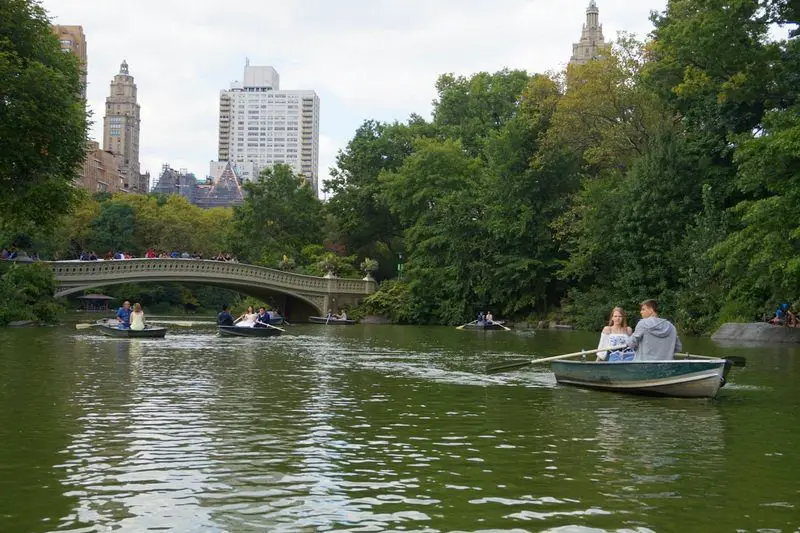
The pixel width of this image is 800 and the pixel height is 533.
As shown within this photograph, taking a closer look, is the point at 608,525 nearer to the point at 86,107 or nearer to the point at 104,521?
the point at 104,521

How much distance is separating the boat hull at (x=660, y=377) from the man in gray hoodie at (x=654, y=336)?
35 cm

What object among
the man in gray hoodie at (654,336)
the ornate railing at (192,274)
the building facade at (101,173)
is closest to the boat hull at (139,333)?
the ornate railing at (192,274)

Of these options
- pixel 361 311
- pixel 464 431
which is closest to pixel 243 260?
pixel 361 311

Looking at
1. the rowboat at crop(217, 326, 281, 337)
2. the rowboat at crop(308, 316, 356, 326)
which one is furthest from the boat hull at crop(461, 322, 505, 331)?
the rowboat at crop(217, 326, 281, 337)

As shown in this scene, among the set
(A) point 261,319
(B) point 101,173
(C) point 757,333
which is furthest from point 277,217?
(B) point 101,173

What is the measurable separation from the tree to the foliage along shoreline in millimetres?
153

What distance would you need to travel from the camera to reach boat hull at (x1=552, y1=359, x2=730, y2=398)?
46.5ft

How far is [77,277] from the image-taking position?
157 ft

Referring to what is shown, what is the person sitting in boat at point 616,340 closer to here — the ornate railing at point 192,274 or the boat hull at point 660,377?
the boat hull at point 660,377

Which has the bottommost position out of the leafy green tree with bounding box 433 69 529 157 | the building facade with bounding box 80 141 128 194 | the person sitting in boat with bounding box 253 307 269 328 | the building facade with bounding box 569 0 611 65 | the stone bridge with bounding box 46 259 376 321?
the person sitting in boat with bounding box 253 307 269 328

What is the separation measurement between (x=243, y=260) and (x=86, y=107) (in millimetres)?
42152

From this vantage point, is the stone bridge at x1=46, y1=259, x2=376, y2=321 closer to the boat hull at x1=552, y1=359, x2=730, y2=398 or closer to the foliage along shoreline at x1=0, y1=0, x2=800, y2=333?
the foliage along shoreline at x1=0, y1=0, x2=800, y2=333

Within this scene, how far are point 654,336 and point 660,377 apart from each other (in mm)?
674

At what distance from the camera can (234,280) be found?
55.2m
